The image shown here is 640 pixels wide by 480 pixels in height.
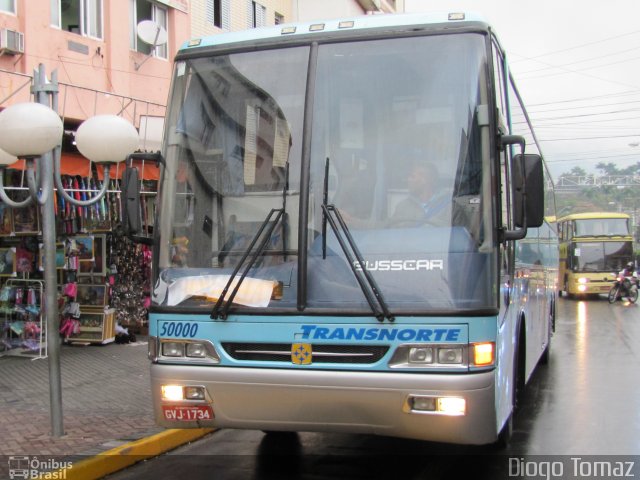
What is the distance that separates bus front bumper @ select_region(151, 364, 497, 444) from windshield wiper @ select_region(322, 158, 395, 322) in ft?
1.37

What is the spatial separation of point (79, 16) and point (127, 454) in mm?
10273

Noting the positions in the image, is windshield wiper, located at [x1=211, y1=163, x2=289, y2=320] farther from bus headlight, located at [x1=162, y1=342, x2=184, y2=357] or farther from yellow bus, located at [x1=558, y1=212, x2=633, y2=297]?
yellow bus, located at [x1=558, y1=212, x2=633, y2=297]

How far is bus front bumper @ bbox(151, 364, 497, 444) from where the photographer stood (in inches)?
173

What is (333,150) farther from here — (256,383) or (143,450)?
(143,450)

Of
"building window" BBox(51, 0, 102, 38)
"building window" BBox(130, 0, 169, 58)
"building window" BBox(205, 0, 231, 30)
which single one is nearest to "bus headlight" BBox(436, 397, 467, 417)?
"building window" BBox(51, 0, 102, 38)

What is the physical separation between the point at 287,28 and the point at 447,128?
1.47 metres

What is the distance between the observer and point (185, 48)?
543 centimetres

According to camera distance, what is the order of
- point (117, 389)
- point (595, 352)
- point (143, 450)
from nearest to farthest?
point (143, 450), point (117, 389), point (595, 352)

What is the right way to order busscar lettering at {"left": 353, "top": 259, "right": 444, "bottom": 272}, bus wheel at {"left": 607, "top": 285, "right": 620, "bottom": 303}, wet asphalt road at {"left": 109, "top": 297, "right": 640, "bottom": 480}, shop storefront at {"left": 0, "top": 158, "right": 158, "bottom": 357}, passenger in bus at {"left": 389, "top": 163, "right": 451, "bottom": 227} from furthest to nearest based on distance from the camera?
bus wheel at {"left": 607, "top": 285, "right": 620, "bottom": 303}, shop storefront at {"left": 0, "top": 158, "right": 158, "bottom": 357}, wet asphalt road at {"left": 109, "top": 297, "right": 640, "bottom": 480}, passenger in bus at {"left": 389, "top": 163, "right": 451, "bottom": 227}, busscar lettering at {"left": 353, "top": 259, "right": 444, "bottom": 272}

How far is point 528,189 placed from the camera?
4734mm

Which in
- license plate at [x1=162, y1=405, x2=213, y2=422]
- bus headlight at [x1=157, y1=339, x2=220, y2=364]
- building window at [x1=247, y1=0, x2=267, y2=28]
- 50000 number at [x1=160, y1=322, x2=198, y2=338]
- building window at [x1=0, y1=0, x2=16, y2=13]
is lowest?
license plate at [x1=162, y1=405, x2=213, y2=422]

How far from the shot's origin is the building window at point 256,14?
2038cm

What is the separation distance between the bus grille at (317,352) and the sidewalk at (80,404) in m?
1.92

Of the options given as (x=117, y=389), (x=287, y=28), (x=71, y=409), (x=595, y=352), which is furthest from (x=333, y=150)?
(x=595, y=352)
